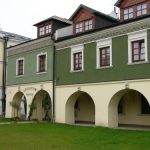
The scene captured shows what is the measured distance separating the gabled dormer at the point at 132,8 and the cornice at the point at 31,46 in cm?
685

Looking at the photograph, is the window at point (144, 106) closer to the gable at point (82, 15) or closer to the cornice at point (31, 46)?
the gable at point (82, 15)

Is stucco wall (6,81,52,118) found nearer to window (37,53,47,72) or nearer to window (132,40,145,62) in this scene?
window (37,53,47,72)

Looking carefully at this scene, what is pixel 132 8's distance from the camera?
1995 centimetres

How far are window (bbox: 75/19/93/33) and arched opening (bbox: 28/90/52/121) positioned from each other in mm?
5606

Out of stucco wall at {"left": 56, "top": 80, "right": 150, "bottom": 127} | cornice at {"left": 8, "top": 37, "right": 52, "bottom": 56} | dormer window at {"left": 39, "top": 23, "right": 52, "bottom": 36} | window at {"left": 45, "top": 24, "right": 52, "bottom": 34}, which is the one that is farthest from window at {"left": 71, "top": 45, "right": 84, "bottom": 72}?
dormer window at {"left": 39, "top": 23, "right": 52, "bottom": 36}

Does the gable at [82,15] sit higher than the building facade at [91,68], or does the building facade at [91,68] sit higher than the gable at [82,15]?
the gable at [82,15]

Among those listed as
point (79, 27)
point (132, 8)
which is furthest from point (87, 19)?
point (132, 8)

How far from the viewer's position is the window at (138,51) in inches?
746

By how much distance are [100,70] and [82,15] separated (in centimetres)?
434

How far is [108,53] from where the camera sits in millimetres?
20938

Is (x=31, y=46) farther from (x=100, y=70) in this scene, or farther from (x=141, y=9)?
(x=141, y=9)

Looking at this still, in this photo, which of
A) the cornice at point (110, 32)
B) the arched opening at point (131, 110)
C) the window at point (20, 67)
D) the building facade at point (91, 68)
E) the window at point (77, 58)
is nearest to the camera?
the cornice at point (110, 32)

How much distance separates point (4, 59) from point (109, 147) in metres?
24.3

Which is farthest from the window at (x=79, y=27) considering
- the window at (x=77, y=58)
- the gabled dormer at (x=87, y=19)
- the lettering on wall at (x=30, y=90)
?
the lettering on wall at (x=30, y=90)
